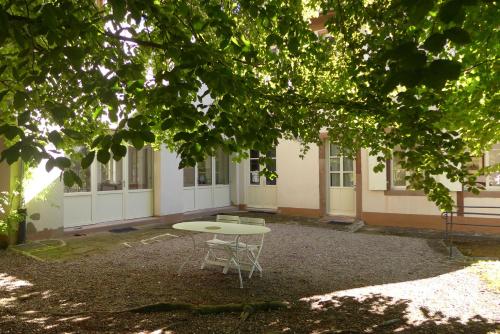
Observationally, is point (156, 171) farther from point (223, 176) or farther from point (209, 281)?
point (209, 281)

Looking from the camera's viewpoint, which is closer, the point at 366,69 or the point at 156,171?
the point at 366,69

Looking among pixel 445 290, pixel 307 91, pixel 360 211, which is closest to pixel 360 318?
pixel 445 290

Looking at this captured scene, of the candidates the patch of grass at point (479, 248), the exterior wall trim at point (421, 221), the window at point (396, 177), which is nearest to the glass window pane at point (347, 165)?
the window at point (396, 177)

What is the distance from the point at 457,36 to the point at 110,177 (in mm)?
10466

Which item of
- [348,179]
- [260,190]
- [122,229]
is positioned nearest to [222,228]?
[122,229]

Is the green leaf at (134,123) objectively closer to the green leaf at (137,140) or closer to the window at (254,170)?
the green leaf at (137,140)

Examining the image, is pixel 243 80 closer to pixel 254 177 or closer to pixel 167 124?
pixel 167 124

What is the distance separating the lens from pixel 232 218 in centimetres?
717

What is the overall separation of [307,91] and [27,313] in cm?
418

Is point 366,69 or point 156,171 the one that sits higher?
point 366,69

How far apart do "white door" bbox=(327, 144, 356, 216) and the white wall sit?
4.85 m

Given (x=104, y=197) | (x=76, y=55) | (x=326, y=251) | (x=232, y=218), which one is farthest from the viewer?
(x=104, y=197)

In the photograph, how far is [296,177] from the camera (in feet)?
44.3

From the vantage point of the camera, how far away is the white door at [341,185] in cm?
1256
